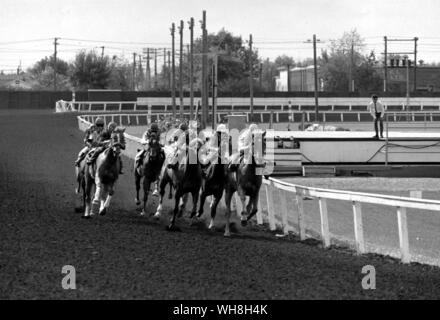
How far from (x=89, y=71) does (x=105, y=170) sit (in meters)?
90.7

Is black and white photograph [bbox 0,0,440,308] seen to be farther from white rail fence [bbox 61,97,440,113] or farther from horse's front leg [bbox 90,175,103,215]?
white rail fence [bbox 61,97,440,113]

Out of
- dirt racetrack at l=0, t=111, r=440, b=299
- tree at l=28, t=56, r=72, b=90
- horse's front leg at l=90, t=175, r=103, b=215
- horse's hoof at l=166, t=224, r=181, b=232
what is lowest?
horse's hoof at l=166, t=224, r=181, b=232

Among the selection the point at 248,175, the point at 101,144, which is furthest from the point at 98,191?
the point at 248,175

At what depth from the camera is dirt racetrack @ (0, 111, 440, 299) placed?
31.2 ft

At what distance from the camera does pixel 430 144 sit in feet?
108

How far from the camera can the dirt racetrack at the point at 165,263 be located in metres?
9.51

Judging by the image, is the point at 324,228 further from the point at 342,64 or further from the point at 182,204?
the point at 342,64

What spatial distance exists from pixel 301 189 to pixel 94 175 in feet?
13.3

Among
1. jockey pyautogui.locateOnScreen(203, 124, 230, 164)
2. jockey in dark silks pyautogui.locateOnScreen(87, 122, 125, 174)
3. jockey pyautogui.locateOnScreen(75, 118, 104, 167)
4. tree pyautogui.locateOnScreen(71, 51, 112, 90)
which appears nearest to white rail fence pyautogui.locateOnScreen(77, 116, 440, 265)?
jockey pyautogui.locateOnScreen(203, 124, 230, 164)

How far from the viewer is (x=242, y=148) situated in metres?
16.1

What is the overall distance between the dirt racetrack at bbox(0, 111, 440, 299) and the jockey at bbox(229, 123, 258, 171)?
3.78 feet

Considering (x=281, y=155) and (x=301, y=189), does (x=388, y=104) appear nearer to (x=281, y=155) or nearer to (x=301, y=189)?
(x=281, y=155)
